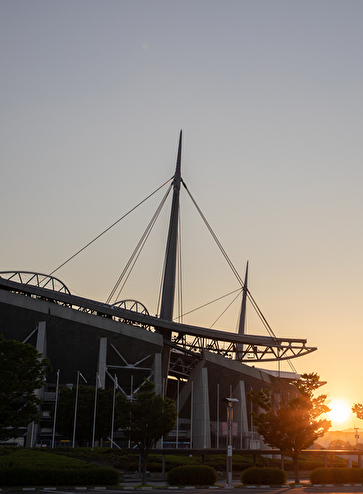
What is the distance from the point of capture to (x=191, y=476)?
3456 cm

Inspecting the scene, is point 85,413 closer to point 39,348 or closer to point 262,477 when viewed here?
point 39,348

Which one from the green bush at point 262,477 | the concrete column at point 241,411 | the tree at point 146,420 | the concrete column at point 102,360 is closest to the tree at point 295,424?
the green bush at point 262,477

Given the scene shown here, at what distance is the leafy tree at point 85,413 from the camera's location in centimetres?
5931

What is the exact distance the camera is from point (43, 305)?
205 feet

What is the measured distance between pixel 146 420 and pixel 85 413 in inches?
911

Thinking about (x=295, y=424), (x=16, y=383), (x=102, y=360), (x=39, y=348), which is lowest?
(x=295, y=424)

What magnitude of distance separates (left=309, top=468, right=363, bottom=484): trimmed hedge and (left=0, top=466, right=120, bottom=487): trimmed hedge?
15.5 metres

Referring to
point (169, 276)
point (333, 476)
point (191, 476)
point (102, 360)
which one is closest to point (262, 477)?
point (191, 476)

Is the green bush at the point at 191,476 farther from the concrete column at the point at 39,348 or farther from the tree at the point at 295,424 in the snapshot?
the concrete column at the point at 39,348

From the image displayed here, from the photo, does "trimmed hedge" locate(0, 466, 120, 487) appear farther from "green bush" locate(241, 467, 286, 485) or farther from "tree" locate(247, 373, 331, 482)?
"tree" locate(247, 373, 331, 482)

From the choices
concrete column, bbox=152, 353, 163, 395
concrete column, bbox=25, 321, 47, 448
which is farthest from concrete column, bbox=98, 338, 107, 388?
concrete column, bbox=152, 353, 163, 395

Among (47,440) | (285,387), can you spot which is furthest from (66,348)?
(285,387)

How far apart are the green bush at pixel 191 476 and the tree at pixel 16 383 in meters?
11.1

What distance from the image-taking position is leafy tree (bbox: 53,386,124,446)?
5931 centimetres
